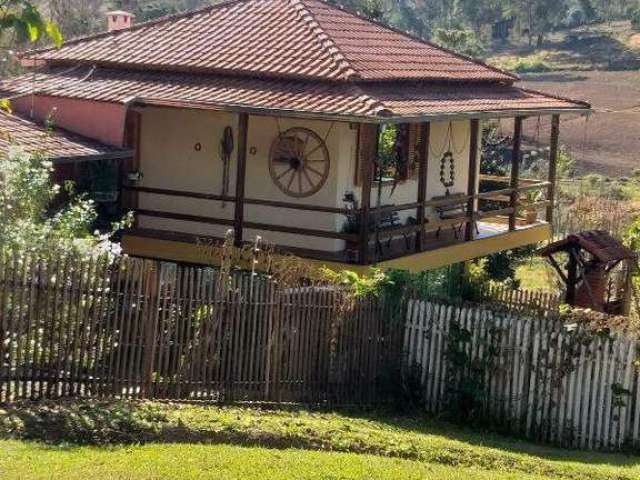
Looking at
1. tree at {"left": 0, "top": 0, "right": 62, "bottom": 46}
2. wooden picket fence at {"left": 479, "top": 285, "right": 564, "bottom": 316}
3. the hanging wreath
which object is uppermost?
tree at {"left": 0, "top": 0, "right": 62, "bottom": 46}

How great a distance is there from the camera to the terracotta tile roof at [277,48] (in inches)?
758

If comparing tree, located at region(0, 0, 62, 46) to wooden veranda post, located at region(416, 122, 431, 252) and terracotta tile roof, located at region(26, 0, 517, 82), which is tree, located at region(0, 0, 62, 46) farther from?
wooden veranda post, located at region(416, 122, 431, 252)

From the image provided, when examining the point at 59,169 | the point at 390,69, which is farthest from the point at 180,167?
the point at 390,69

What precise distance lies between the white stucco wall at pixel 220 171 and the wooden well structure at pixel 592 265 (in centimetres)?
290

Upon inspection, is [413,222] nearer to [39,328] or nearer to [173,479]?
[39,328]

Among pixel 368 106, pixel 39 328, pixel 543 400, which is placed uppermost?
pixel 368 106

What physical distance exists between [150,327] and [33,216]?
2.55 m

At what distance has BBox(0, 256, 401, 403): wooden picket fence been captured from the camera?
11852 millimetres

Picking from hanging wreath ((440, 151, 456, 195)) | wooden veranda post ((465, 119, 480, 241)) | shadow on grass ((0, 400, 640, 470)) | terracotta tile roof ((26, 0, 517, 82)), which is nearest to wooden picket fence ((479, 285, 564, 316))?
wooden veranda post ((465, 119, 480, 241))

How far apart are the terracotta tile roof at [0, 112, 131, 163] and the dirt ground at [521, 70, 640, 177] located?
36972 mm

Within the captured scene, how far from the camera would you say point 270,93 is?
59.6 feet

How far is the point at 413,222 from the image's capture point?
19844 mm

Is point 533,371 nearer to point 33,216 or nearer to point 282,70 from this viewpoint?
point 33,216

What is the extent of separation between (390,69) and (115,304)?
9102 mm
